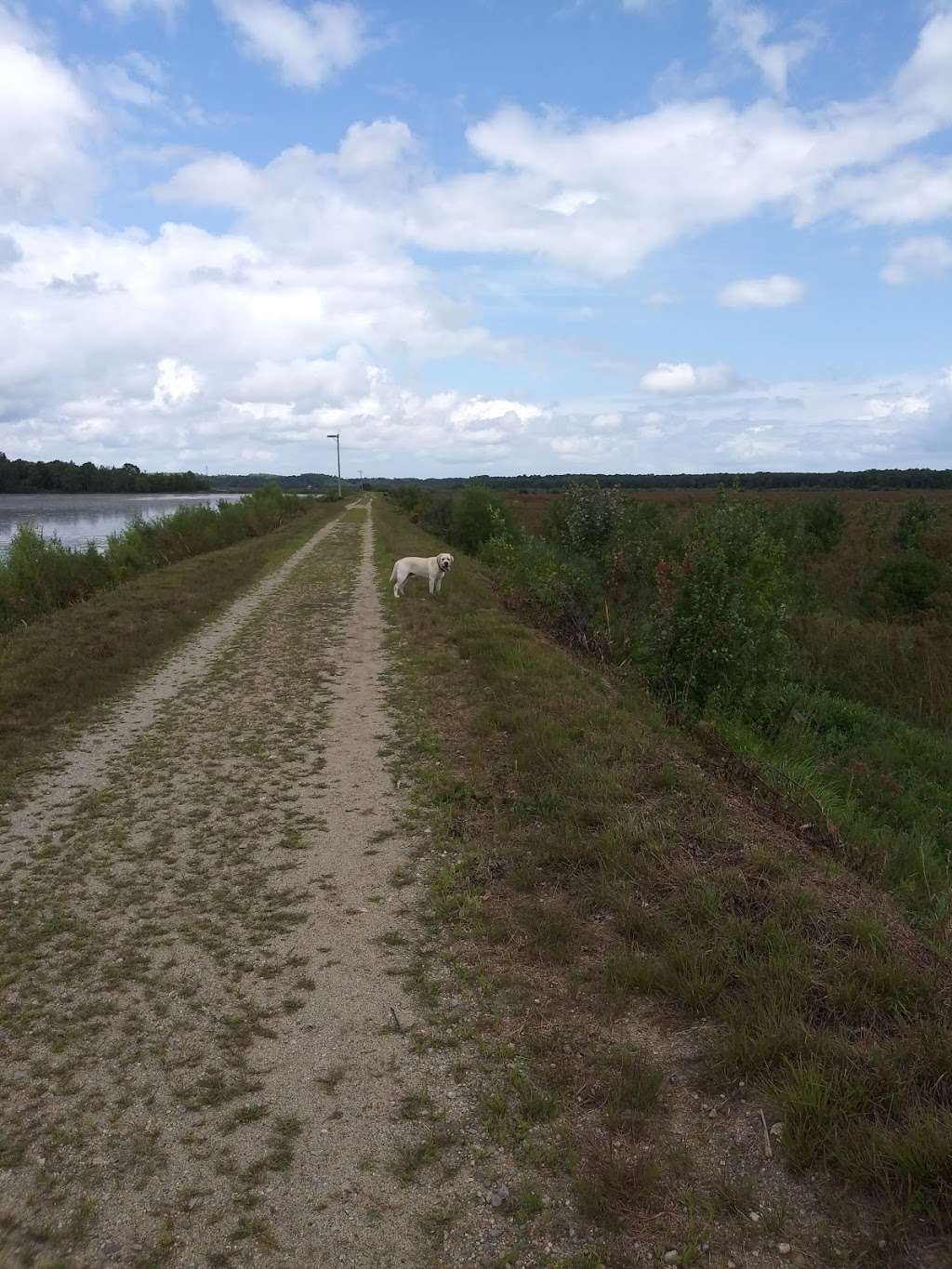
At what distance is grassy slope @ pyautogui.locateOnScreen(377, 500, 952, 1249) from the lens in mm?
2600

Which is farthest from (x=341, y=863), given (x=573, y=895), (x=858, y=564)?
(x=858, y=564)

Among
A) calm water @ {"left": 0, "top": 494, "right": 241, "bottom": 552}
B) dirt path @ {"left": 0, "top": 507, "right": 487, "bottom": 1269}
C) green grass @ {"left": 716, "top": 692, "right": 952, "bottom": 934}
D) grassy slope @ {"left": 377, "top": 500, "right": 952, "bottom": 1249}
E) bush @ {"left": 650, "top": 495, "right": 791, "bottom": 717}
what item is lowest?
green grass @ {"left": 716, "top": 692, "right": 952, "bottom": 934}

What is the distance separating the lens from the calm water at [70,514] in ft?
123

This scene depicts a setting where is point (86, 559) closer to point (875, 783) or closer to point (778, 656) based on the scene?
point (778, 656)

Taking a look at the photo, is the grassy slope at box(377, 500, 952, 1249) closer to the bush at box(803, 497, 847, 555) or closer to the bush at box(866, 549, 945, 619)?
the bush at box(866, 549, 945, 619)

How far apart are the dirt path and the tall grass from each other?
1130 centimetres

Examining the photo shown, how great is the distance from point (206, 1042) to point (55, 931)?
1.37 meters

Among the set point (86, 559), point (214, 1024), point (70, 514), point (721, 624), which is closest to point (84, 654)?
point (721, 624)

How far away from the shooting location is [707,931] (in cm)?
376

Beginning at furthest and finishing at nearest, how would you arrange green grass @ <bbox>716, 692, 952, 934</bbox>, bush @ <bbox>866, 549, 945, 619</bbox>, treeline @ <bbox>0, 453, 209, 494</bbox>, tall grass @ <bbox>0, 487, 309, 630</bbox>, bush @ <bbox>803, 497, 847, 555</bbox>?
treeline @ <bbox>0, 453, 209, 494</bbox> → bush @ <bbox>803, 497, 847, 555</bbox> → bush @ <bbox>866, 549, 945, 619</bbox> → tall grass @ <bbox>0, 487, 309, 630</bbox> → green grass @ <bbox>716, 692, 952, 934</bbox>

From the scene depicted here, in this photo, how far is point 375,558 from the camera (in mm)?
24781

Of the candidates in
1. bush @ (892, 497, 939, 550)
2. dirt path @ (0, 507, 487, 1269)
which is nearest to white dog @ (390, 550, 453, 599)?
dirt path @ (0, 507, 487, 1269)

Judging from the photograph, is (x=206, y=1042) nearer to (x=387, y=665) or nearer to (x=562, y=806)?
(x=562, y=806)

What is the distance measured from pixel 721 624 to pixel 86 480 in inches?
3868
